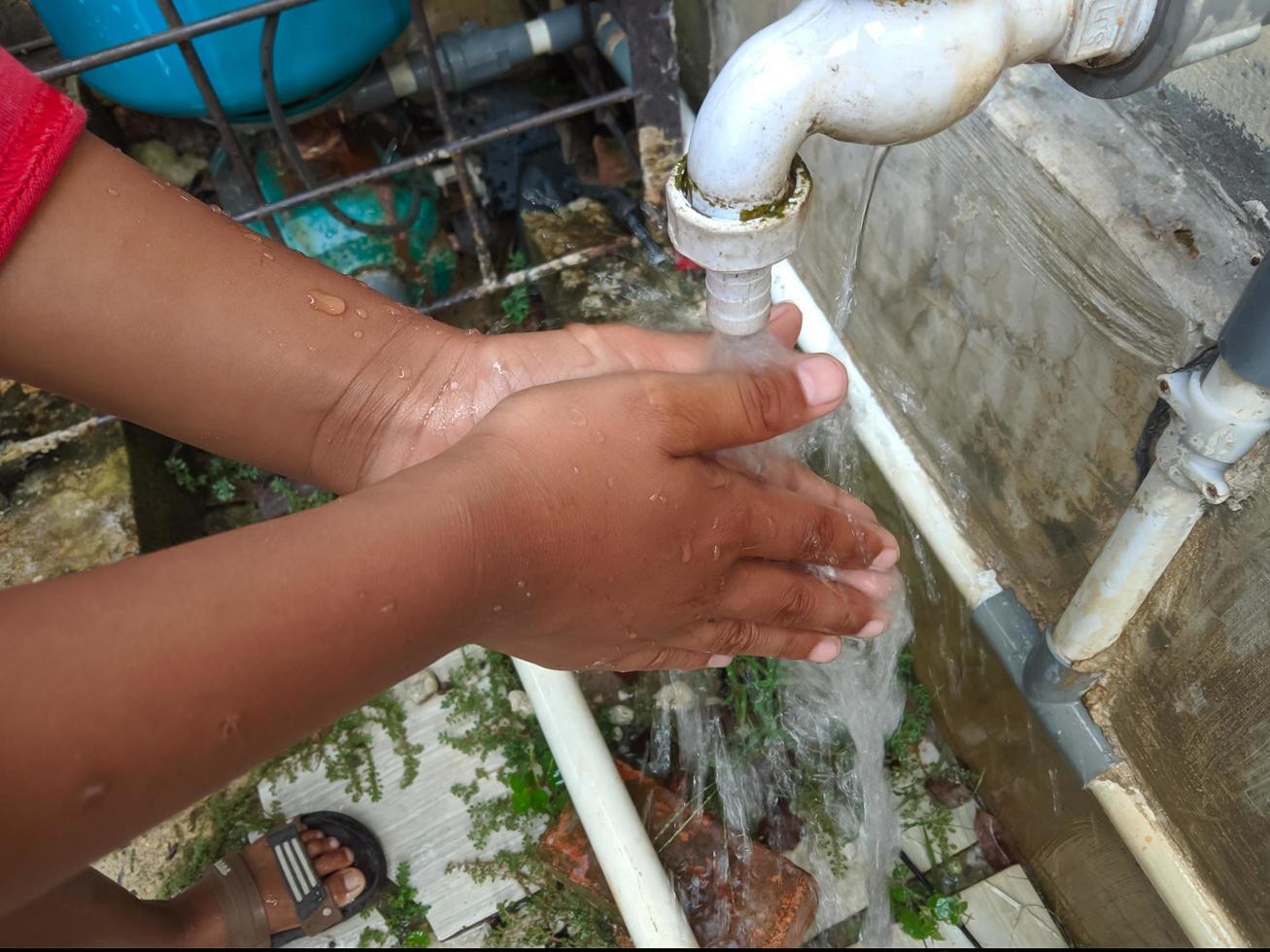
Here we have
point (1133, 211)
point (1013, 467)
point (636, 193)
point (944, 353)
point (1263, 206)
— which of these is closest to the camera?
point (1263, 206)

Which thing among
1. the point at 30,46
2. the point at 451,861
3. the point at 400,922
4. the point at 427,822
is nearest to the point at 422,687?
the point at 427,822

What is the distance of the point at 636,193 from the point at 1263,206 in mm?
1910

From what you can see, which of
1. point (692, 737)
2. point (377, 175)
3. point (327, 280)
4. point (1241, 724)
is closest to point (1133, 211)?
point (1241, 724)

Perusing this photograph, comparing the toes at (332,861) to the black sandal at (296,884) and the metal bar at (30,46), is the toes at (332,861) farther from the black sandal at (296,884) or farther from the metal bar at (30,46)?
the metal bar at (30,46)

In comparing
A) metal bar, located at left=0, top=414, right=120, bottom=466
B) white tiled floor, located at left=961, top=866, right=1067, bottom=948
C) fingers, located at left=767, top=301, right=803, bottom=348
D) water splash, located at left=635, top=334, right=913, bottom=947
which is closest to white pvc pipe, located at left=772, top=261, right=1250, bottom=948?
water splash, located at left=635, top=334, right=913, bottom=947

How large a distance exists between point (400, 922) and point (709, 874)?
2.51ft

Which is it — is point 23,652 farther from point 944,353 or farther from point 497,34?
point 497,34

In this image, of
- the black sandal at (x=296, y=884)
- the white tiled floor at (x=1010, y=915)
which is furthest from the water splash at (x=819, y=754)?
the black sandal at (x=296, y=884)

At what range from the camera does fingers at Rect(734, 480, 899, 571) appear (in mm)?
1204

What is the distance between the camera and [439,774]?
2.23 m

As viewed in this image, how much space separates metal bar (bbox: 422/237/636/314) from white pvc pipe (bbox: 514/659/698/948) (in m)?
1.11

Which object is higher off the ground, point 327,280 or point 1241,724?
point 327,280

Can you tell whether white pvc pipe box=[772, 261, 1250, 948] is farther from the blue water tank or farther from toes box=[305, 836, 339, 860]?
toes box=[305, 836, 339, 860]

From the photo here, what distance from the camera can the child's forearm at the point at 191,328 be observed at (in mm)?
1085
